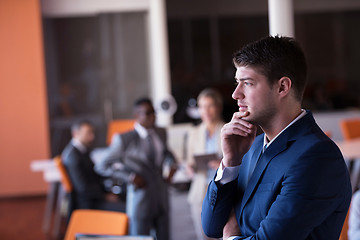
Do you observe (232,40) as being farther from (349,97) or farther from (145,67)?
(349,97)

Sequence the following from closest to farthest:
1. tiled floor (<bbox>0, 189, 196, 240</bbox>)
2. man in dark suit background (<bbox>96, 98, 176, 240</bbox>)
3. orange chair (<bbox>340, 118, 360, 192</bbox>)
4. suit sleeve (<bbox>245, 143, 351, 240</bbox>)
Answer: suit sleeve (<bbox>245, 143, 351, 240</bbox>) → man in dark suit background (<bbox>96, 98, 176, 240</bbox>) → tiled floor (<bbox>0, 189, 196, 240</bbox>) → orange chair (<bbox>340, 118, 360, 192</bbox>)

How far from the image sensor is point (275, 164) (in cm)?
145

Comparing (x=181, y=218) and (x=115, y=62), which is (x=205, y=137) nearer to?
(x=181, y=218)

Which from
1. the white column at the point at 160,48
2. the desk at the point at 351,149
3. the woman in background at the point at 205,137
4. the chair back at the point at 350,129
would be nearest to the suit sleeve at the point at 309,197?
the woman in background at the point at 205,137

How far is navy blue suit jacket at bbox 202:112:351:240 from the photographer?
4.50 ft

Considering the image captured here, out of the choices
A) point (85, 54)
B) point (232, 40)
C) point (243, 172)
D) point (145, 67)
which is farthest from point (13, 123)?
point (243, 172)

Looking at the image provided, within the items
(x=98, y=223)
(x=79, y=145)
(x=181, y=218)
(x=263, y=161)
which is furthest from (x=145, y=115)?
(x=263, y=161)

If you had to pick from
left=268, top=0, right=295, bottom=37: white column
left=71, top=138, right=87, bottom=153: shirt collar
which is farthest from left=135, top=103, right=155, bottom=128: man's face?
left=268, top=0, right=295, bottom=37: white column

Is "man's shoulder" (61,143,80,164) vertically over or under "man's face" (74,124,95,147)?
→ under

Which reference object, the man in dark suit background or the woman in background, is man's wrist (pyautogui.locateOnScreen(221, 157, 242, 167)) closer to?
the man in dark suit background

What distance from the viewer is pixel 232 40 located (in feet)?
29.7

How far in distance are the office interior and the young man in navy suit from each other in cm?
664

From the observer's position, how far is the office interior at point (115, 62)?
855 cm

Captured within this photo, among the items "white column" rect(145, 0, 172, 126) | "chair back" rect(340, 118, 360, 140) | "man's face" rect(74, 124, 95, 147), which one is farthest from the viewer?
"white column" rect(145, 0, 172, 126)
